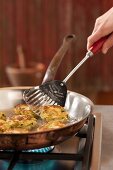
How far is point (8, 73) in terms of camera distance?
119 inches

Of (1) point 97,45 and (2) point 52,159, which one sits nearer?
(2) point 52,159

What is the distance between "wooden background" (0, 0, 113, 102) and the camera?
2.97m

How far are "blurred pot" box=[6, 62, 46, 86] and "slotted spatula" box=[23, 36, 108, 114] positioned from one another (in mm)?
1731

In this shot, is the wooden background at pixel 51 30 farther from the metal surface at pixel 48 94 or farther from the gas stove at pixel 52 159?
the gas stove at pixel 52 159

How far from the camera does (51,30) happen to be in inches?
118

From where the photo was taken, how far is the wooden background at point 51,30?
9.76 ft

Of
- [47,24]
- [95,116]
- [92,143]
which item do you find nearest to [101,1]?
[47,24]

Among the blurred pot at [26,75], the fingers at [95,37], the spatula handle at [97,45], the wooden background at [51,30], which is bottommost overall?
the blurred pot at [26,75]

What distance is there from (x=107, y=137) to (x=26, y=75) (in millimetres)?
1960

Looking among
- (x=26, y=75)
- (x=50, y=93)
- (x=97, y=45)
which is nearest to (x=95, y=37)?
(x=97, y=45)

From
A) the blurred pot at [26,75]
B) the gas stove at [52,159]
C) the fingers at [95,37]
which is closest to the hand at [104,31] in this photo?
the fingers at [95,37]

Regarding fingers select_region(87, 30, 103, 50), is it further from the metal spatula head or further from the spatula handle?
the metal spatula head

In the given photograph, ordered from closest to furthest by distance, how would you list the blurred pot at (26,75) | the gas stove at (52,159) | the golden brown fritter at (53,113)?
1. the gas stove at (52,159)
2. the golden brown fritter at (53,113)
3. the blurred pot at (26,75)

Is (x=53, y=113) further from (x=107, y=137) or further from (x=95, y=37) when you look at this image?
(x=95, y=37)
